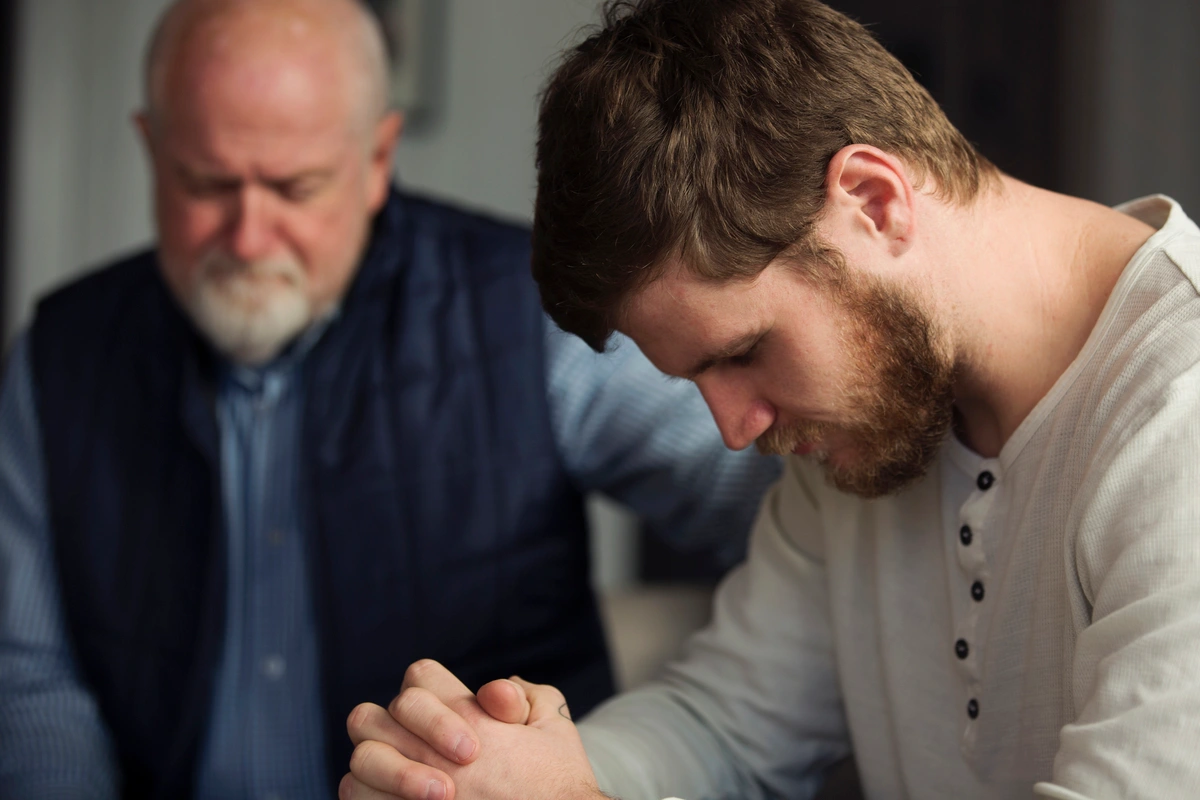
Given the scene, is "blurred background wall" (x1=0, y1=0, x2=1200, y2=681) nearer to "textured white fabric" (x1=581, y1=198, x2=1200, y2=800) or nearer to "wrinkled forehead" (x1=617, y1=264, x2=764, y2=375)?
"textured white fabric" (x1=581, y1=198, x2=1200, y2=800)

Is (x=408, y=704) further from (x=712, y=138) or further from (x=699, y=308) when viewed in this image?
(x=712, y=138)

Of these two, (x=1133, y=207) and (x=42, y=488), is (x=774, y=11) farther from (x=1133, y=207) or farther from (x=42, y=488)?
(x=42, y=488)

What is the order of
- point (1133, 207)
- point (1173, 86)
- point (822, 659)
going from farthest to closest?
point (1173, 86), point (822, 659), point (1133, 207)

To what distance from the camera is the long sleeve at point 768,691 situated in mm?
1238

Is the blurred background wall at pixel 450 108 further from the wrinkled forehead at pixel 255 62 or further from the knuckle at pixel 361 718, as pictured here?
the knuckle at pixel 361 718

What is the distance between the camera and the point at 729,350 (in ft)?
3.06

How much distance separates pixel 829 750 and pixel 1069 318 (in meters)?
0.59

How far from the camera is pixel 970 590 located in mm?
1041

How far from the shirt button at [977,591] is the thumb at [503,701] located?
1.32ft

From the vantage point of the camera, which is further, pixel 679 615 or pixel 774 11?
pixel 679 615

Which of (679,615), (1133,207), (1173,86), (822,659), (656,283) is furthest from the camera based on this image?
(1173,86)

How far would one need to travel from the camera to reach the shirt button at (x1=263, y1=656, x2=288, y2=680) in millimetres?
1598

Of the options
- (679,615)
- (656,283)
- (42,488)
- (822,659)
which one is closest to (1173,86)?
(679,615)

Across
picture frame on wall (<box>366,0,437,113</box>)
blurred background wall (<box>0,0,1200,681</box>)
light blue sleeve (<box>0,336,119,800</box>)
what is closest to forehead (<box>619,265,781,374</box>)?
light blue sleeve (<box>0,336,119,800</box>)
